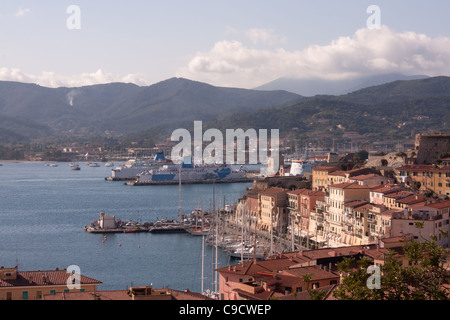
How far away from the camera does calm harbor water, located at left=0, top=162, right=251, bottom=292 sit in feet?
47.2

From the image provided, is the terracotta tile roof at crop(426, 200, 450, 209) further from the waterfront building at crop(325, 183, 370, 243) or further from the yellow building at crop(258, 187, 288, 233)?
the yellow building at crop(258, 187, 288, 233)

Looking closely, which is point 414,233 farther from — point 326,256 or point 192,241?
point 192,241

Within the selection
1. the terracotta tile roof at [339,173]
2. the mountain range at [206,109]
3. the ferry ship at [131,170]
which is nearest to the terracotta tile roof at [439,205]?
the terracotta tile roof at [339,173]

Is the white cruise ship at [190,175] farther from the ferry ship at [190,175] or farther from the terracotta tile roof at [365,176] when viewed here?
the terracotta tile roof at [365,176]

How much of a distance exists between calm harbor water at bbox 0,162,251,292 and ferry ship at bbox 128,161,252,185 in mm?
9244

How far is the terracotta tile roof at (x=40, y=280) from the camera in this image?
8023mm

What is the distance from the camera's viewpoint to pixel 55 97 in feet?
527

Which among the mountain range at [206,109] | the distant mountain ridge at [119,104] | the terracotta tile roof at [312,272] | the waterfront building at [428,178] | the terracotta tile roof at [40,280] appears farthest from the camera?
the distant mountain ridge at [119,104]

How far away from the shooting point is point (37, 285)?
8016 millimetres

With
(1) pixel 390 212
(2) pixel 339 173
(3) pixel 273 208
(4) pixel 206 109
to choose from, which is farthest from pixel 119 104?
(1) pixel 390 212

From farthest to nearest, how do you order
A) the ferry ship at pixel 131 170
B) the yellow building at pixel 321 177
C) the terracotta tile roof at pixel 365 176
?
the ferry ship at pixel 131 170 → the yellow building at pixel 321 177 → the terracotta tile roof at pixel 365 176

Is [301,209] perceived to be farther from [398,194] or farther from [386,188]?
[398,194]

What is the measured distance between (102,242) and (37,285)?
11490 mm
